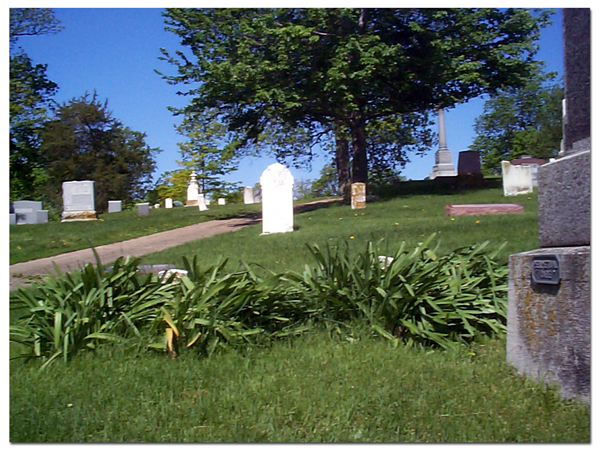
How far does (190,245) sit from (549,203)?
8.89 feet

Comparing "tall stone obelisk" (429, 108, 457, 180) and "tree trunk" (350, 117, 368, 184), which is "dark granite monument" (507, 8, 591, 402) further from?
"tree trunk" (350, 117, 368, 184)

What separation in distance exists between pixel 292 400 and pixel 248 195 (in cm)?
204

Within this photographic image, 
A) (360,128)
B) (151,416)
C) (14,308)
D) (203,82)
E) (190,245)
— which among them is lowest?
(151,416)

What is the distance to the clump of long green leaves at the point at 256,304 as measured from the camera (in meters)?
3.46

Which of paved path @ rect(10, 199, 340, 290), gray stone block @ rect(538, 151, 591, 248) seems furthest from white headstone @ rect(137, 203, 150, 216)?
gray stone block @ rect(538, 151, 591, 248)

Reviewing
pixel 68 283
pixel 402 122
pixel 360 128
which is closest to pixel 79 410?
pixel 68 283

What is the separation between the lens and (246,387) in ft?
9.74

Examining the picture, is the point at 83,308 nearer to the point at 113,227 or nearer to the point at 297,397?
the point at 113,227

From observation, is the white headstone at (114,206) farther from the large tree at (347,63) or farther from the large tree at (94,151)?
the large tree at (347,63)

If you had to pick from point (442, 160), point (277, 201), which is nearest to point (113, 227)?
point (277, 201)

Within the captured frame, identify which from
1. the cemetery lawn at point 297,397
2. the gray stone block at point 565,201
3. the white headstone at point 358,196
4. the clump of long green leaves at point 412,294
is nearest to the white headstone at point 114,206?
the cemetery lawn at point 297,397

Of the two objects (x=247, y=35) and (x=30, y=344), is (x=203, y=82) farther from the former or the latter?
(x=30, y=344)

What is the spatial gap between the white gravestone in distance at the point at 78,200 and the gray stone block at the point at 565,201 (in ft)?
10.8

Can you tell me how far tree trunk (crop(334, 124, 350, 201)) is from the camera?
436 centimetres
